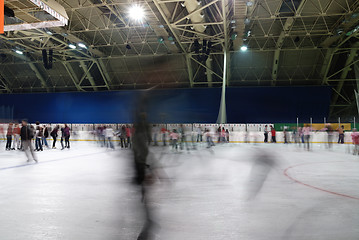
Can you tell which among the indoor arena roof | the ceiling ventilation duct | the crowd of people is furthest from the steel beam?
the ceiling ventilation duct

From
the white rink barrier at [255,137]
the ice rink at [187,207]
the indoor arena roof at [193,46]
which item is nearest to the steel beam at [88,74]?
the indoor arena roof at [193,46]

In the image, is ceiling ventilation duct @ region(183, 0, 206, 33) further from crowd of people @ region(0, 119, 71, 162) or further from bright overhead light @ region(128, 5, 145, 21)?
crowd of people @ region(0, 119, 71, 162)

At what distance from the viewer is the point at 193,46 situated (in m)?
24.7

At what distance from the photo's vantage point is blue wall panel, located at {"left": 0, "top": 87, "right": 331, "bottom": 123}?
25500 mm

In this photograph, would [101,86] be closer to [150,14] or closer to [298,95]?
[150,14]

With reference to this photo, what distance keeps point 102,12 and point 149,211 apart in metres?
19.8

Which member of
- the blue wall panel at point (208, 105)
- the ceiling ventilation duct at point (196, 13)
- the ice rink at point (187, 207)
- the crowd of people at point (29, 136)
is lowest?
the ice rink at point (187, 207)

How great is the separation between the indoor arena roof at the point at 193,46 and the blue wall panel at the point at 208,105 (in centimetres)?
169

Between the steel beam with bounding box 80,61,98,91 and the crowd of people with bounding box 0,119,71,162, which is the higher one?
the steel beam with bounding box 80,61,98,91

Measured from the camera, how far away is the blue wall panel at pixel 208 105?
2550cm

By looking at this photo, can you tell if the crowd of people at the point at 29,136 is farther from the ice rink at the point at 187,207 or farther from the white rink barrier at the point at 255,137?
the white rink barrier at the point at 255,137

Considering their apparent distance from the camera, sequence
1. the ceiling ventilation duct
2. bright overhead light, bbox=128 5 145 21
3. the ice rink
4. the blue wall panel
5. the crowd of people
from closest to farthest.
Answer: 1. the ice rink
2. the crowd of people
3. the ceiling ventilation duct
4. bright overhead light, bbox=128 5 145 21
5. the blue wall panel

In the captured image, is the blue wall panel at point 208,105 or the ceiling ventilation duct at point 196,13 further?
the blue wall panel at point 208,105

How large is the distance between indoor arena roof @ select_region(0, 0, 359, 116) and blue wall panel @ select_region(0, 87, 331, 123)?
5.54 feet
